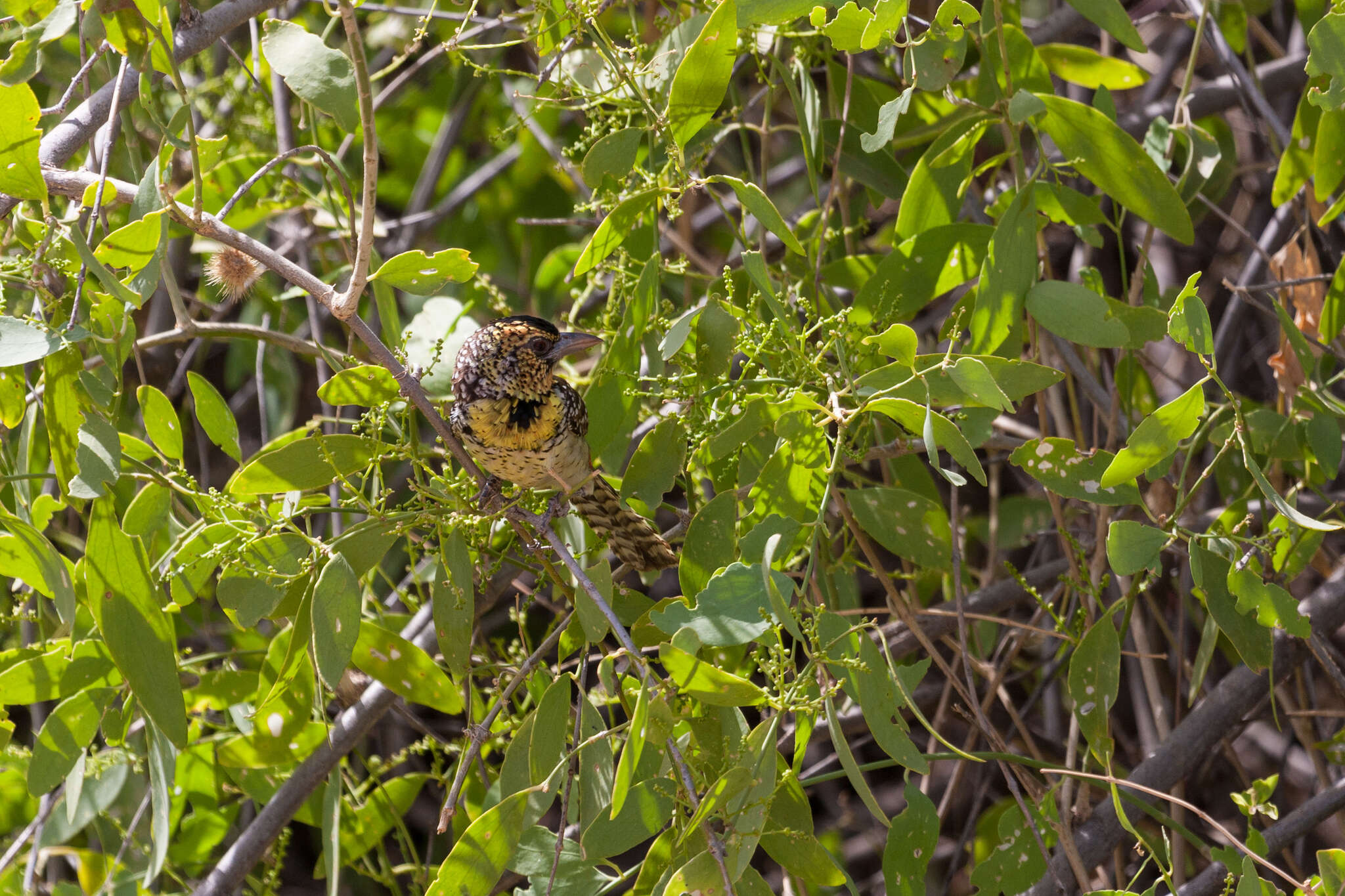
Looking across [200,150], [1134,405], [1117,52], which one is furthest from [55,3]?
[1117,52]

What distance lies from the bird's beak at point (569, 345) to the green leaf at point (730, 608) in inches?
41.1

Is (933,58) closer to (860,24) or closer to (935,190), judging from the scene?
(860,24)

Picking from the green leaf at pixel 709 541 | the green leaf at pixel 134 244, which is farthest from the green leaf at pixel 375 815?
the green leaf at pixel 134 244

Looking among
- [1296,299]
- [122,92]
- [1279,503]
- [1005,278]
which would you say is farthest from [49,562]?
[1296,299]

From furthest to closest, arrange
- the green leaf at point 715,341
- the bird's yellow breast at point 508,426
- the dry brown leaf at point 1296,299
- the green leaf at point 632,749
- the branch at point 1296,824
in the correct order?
the bird's yellow breast at point 508,426
the dry brown leaf at point 1296,299
the branch at point 1296,824
the green leaf at point 715,341
the green leaf at point 632,749

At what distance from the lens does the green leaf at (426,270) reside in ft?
5.20

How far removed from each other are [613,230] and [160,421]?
76 cm

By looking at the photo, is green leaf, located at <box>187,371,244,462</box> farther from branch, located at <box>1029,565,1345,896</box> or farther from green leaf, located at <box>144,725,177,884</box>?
branch, located at <box>1029,565,1345,896</box>

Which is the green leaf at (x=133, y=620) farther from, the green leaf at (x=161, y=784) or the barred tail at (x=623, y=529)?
the barred tail at (x=623, y=529)

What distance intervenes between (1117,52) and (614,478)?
1997 millimetres

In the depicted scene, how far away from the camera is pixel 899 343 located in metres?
1.41

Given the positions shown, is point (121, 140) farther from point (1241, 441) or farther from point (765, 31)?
point (1241, 441)

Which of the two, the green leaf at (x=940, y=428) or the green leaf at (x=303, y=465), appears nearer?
the green leaf at (x=940, y=428)

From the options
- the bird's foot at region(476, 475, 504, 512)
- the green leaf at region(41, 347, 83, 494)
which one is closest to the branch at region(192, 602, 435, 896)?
the bird's foot at region(476, 475, 504, 512)
